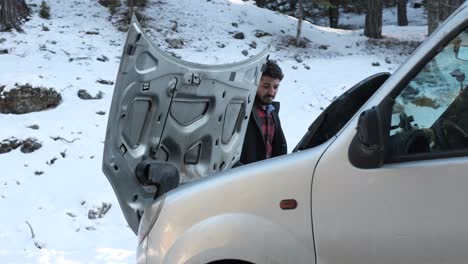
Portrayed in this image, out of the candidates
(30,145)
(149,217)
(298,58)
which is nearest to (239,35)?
(298,58)

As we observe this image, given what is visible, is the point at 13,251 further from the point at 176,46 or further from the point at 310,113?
the point at 176,46

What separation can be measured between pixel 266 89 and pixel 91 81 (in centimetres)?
675

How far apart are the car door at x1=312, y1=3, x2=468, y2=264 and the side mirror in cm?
1

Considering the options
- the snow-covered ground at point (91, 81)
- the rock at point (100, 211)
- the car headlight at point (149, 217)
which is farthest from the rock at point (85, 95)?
the car headlight at point (149, 217)

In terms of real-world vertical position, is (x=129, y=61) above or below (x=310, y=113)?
above

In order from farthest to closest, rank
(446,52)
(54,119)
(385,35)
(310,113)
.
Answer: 1. (385,35)
2. (310,113)
3. (54,119)
4. (446,52)

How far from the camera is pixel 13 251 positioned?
597 cm

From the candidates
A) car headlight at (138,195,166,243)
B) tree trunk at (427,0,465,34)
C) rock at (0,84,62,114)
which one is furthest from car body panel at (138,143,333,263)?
tree trunk at (427,0,465,34)

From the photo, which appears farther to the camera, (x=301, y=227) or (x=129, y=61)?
(x=129, y=61)

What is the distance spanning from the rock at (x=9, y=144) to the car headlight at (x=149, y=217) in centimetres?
582

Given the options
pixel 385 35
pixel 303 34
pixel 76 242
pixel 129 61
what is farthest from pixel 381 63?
pixel 129 61

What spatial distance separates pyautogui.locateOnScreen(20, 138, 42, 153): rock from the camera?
8391 mm

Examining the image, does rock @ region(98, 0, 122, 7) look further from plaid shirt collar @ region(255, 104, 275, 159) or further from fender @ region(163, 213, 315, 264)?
fender @ region(163, 213, 315, 264)

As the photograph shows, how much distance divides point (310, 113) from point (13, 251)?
6.86 meters
